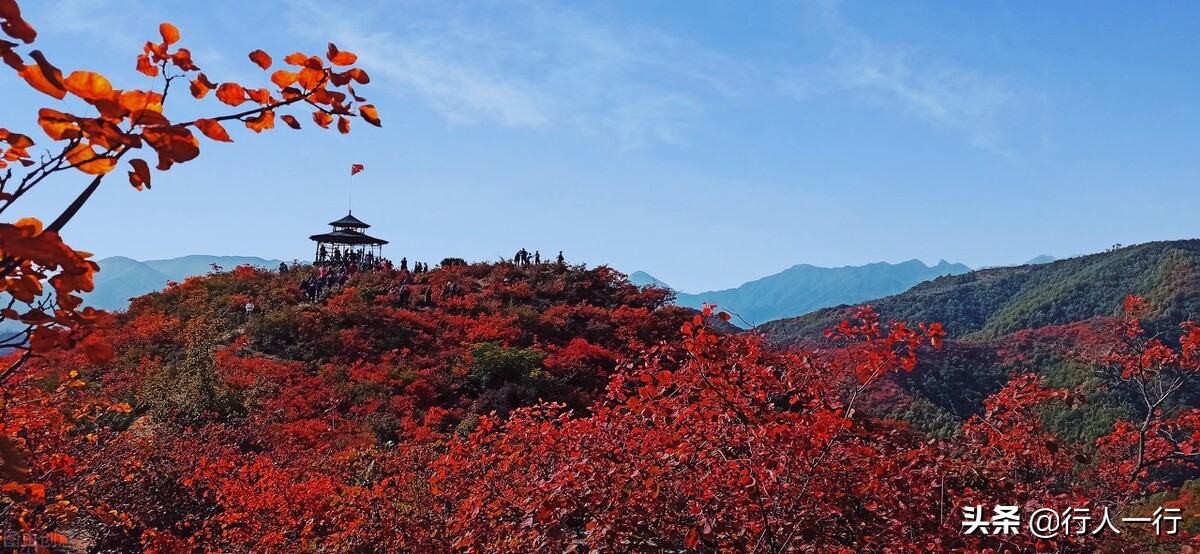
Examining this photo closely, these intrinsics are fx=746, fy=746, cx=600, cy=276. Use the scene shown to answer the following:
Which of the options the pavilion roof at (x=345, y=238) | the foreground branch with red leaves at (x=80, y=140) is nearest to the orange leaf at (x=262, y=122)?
the foreground branch with red leaves at (x=80, y=140)

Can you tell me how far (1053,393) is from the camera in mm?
5211

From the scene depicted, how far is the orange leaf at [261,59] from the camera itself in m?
1.75

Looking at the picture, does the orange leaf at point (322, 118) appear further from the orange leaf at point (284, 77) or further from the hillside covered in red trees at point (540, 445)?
the hillside covered in red trees at point (540, 445)

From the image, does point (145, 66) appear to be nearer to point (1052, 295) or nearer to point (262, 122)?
point (262, 122)

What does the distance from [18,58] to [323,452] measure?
1183cm

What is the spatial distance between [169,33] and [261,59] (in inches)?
7.6

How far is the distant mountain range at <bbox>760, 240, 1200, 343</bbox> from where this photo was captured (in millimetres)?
47219

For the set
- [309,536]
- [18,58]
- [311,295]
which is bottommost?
[309,536]

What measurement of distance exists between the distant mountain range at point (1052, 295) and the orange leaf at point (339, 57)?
3861cm

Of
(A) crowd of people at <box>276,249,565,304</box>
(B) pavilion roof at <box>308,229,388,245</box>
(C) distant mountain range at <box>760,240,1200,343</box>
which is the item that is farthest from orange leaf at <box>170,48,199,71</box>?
(C) distant mountain range at <box>760,240,1200,343</box>

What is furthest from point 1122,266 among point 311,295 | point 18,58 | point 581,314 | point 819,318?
point 18,58

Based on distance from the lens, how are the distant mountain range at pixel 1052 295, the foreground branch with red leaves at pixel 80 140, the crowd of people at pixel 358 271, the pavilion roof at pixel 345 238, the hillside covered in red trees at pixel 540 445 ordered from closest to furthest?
the foreground branch with red leaves at pixel 80 140, the hillside covered in red trees at pixel 540 445, the crowd of people at pixel 358 271, the pavilion roof at pixel 345 238, the distant mountain range at pixel 1052 295

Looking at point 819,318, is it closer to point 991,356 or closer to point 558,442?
point 991,356

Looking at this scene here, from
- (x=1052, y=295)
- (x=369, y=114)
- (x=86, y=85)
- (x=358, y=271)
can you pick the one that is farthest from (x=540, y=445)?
(x=1052, y=295)
